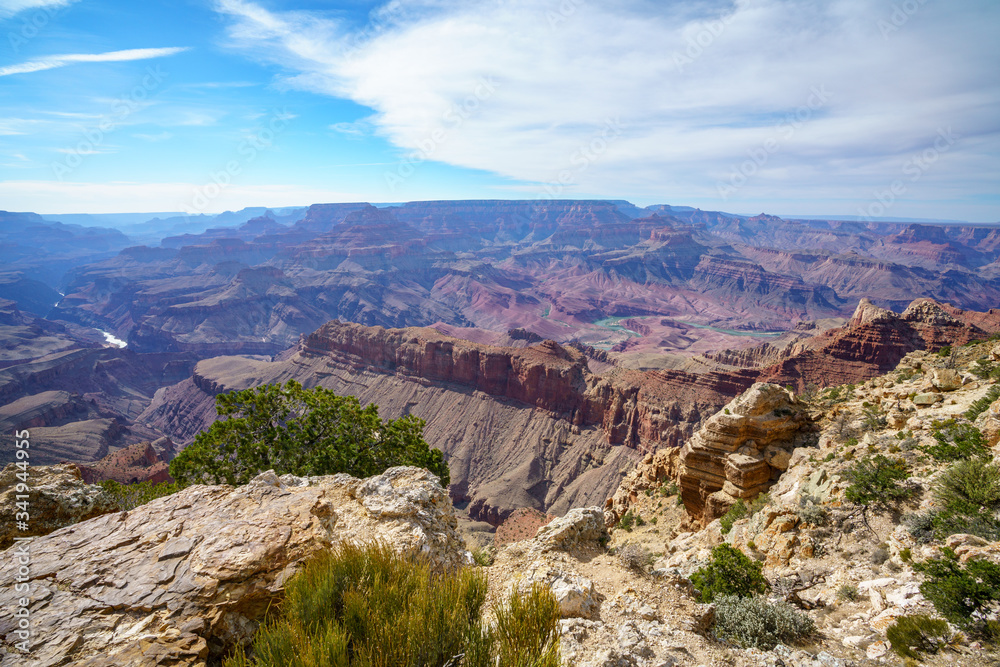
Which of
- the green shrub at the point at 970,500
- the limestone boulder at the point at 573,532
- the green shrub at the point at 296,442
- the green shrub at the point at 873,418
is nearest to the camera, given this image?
the green shrub at the point at 970,500

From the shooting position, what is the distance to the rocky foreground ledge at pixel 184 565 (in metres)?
6.20

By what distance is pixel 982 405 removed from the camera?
12.8 metres

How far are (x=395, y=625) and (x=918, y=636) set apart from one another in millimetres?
8754

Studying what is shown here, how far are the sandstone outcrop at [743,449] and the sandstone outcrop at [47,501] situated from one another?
21697 millimetres

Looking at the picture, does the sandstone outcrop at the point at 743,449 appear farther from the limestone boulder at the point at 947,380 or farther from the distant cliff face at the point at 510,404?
the distant cliff face at the point at 510,404

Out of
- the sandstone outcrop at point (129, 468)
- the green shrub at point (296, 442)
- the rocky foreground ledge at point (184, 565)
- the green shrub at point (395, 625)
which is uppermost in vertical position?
the green shrub at point (395, 625)

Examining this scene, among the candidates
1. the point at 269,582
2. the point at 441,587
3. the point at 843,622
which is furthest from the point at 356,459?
A: the point at 843,622

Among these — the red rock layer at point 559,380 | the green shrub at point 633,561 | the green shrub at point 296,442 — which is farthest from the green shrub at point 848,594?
the red rock layer at point 559,380

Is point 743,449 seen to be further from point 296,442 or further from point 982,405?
point 296,442

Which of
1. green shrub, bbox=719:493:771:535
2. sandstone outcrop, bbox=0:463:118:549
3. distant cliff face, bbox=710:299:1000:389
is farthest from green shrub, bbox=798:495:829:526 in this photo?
distant cliff face, bbox=710:299:1000:389

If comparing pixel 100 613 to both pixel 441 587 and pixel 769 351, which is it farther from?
pixel 769 351

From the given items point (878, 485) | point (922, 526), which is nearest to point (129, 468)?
point (878, 485)

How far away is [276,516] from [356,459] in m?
10.6

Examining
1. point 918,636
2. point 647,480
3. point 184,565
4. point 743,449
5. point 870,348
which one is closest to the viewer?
point 918,636
